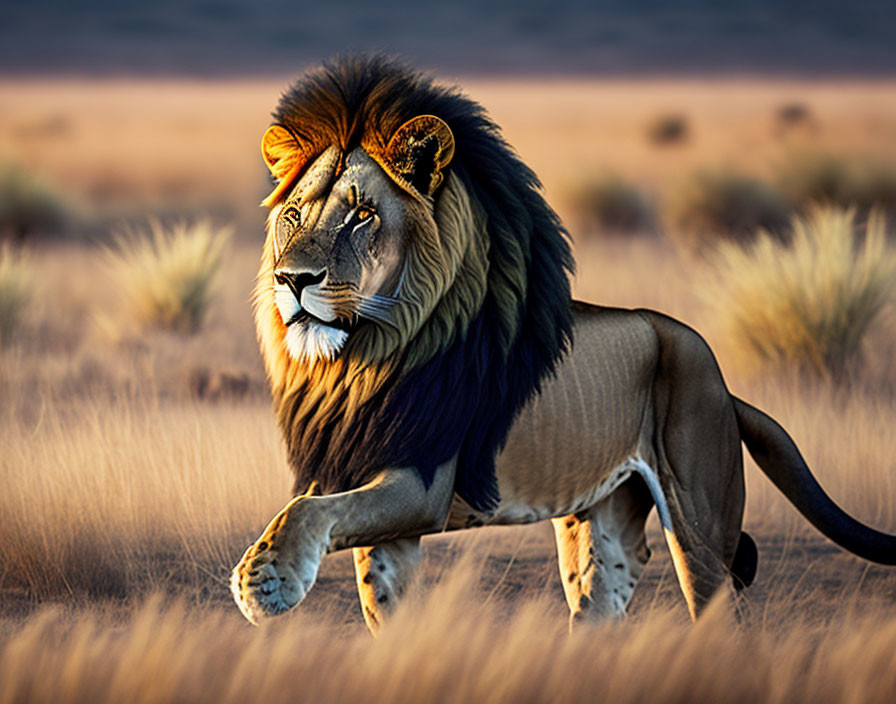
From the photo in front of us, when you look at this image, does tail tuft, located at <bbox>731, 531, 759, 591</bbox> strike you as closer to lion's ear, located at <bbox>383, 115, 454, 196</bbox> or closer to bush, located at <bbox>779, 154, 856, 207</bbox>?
lion's ear, located at <bbox>383, 115, 454, 196</bbox>

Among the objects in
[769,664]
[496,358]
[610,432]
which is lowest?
[769,664]

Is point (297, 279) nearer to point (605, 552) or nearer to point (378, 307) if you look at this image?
point (378, 307)

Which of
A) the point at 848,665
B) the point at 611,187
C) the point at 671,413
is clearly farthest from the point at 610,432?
the point at 611,187

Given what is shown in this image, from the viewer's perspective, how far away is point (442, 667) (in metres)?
3.88

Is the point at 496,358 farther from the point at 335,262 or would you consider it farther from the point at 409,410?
the point at 335,262

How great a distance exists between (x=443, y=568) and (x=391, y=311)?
8.64ft

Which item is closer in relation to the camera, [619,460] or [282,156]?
[282,156]

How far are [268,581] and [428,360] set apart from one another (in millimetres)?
938

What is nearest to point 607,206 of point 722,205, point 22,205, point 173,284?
point 722,205

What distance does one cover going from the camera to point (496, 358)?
181 inches

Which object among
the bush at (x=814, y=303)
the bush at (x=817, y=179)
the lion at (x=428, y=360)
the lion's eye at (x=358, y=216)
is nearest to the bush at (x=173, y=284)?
the bush at (x=814, y=303)

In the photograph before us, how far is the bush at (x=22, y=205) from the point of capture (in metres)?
23.6

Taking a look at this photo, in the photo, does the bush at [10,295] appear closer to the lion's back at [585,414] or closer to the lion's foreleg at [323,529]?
the lion's back at [585,414]

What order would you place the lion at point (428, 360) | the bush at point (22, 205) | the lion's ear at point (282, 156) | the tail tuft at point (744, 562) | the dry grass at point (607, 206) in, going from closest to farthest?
the lion at point (428, 360) → the lion's ear at point (282, 156) → the tail tuft at point (744, 562) → the bush at point (22, 205) → the dry grass at point (607, 206)
